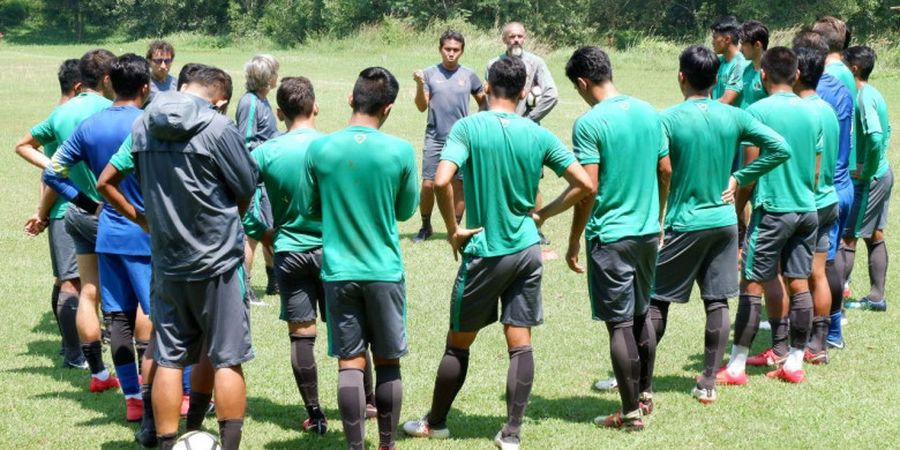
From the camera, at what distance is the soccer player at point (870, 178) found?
8688 mm

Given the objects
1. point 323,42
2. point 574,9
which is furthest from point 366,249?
point 574,9

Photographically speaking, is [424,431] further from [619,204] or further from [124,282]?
[124,282]

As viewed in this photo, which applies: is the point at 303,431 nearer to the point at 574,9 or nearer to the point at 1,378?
the point at 1,378

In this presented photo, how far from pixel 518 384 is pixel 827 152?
2.98 m

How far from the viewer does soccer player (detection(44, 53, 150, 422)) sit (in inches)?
256

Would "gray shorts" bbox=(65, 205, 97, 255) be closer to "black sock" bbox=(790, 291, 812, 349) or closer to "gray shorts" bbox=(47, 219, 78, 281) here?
"gray shorts" bbox=(47, 219, 78, 281)

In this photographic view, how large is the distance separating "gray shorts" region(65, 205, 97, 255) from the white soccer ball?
1773 millimetres

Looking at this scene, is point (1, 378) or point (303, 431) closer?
point (303, 431)

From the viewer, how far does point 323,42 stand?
55094mm

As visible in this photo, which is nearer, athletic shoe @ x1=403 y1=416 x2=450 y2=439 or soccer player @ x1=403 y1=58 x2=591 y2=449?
soccer player @ x1=403 y1=58 x2=591 y2=449

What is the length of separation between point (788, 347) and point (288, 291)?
3.95 m

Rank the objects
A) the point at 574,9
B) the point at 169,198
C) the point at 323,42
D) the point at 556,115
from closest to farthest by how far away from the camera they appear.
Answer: the point at 169,198 → the point at 556,115 → the point at 323,42 → the point at 574,9

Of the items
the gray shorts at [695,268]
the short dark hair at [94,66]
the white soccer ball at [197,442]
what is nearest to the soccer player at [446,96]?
the short dark hair at [94,66]

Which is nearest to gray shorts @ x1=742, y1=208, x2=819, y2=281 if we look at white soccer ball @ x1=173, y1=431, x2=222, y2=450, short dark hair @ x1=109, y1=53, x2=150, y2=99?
white soccer ball @ x1=173, y1=431, x2=222, y2=450
